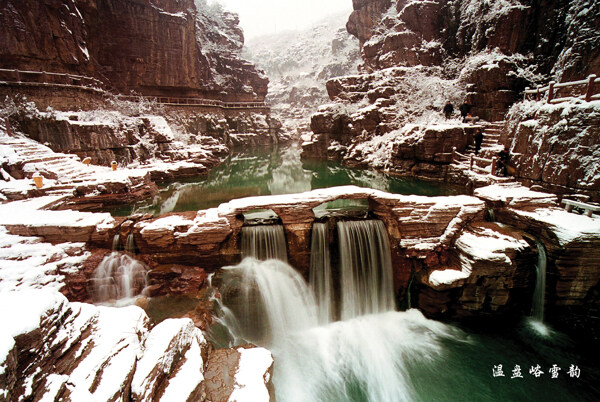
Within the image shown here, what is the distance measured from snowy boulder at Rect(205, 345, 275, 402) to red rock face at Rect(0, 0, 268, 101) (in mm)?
25493

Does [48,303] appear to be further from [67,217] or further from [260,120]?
[260,120]

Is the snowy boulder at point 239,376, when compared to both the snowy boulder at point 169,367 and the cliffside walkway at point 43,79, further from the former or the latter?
the cliffside walkway at point 43,79

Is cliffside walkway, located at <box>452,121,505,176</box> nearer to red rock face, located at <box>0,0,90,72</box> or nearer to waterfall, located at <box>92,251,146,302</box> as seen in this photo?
waterfall, located at <box>92,251,146,302</box>

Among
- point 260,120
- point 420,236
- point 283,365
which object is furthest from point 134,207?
point 260,120

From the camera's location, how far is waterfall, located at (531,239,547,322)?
6.97 metres

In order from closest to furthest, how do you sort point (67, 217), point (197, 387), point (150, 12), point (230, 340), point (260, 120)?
point (197, 387), point (230, 340), point (67, 217), point (150, 12), point (260, 120)

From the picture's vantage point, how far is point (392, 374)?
622 cm

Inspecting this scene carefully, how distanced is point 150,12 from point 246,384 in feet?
119

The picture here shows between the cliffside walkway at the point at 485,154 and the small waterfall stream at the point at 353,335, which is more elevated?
the cliffside walkway at the point at 485,154

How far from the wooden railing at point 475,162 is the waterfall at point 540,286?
18.6ft

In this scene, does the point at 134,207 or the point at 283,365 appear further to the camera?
the point at 134,207

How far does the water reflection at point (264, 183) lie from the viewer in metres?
14.1

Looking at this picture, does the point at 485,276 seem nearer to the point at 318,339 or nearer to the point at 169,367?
the point at 318,339

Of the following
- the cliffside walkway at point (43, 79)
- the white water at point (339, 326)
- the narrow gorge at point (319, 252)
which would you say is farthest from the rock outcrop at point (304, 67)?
the white water at point (339, 326)
